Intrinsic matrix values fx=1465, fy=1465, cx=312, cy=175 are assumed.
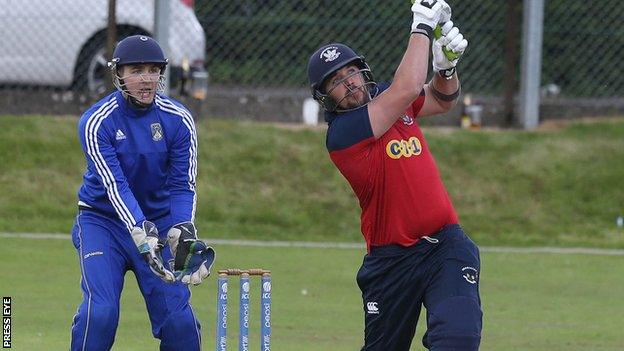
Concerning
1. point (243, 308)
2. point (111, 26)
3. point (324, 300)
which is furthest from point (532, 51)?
point (243, 308)

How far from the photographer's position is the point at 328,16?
15.9 metres

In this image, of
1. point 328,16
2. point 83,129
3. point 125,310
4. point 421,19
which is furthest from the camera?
point 328,16

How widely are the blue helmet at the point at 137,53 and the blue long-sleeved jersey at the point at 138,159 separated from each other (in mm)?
215

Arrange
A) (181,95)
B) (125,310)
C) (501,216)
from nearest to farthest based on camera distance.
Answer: (125,310) < (501,216) < (181,95)

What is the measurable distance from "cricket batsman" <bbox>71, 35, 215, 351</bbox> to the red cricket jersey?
0.92 metres

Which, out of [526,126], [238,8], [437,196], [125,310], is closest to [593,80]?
[526,126]

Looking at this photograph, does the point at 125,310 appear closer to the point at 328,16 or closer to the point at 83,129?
the point at 83,129

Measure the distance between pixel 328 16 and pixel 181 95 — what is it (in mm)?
2016

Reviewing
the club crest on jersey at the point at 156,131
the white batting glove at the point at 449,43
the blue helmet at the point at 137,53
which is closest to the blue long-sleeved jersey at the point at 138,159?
the club crest on jersey at the point at 156,131

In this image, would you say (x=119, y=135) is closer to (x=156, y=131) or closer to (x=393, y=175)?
(x=156, y=131)

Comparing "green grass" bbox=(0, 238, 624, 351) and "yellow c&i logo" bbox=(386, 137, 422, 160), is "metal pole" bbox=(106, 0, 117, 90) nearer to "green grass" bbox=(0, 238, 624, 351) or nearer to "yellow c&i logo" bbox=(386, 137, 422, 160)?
"green grass" bbox=(0, 238, 624, 351)

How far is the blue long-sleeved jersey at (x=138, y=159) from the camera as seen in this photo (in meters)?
7.42

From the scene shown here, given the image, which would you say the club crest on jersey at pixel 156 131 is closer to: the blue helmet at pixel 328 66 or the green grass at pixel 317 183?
the blue helmet at pixel 328 66

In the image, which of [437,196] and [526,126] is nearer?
[437,196]
